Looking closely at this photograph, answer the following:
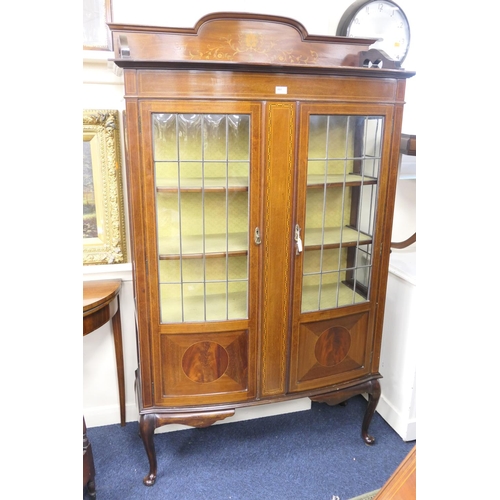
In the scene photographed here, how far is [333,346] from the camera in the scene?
189cm

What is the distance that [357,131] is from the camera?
1.69m

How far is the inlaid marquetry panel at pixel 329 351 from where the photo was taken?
71.9 inches

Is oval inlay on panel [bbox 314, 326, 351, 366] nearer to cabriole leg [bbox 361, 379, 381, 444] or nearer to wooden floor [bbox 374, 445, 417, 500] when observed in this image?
cabriole leg [bbox 361, 379, 381, 444]

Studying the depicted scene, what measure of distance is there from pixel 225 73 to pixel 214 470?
66.7 inches

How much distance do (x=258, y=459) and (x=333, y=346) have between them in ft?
2.16

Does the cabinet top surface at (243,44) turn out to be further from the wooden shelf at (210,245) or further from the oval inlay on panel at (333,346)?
the oval inlay on panel at (333,346)

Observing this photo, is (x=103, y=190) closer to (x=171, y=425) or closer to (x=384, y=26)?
(x=171, y=425)

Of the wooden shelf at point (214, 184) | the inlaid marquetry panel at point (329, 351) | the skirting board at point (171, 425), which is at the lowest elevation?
the skirting board at point (171, 425)

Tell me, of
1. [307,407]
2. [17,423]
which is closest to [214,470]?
[307,407]

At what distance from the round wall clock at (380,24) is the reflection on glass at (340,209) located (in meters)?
0.63

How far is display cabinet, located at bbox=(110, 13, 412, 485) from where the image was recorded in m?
1.50

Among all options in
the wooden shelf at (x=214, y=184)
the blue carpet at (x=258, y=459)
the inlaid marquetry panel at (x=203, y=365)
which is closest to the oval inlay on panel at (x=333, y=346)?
the inlaid marquetry panel at (x=203, y=365)

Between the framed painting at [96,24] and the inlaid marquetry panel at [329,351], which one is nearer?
the framed painting at [96,24]

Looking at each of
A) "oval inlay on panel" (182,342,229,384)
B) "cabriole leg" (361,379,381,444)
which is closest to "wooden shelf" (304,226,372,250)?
"oval inlay on panel" (182,342,229,384)
